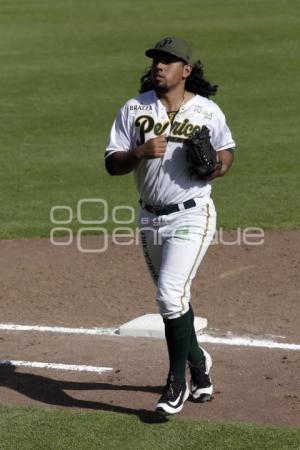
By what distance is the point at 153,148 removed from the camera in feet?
20.3

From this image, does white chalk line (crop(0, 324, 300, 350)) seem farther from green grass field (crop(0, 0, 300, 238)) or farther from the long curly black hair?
green grass field (crop(0, 0, 300, 238))

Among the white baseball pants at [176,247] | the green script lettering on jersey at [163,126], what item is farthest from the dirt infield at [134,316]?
the green script lettering on jersey at [163,126]

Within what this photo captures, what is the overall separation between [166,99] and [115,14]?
1931 cm

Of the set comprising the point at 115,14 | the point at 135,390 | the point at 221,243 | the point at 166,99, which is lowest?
the point at 115,14

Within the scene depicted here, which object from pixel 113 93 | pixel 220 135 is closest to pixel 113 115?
pixel 113 93

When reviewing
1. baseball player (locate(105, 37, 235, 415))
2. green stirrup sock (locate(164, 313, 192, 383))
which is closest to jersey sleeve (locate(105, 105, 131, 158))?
baseball player (locate(105, 37, 235, 415))

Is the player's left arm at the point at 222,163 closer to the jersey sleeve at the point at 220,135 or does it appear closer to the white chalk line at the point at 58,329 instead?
the jersey sleeve at the point at 220,135

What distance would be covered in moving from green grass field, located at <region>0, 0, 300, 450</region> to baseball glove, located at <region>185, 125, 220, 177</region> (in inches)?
58.0

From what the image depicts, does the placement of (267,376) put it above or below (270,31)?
above

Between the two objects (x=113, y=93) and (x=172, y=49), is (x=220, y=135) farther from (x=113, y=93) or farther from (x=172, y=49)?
(x=113, y=93)

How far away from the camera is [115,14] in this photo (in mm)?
25281

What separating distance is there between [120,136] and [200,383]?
1.59 metres

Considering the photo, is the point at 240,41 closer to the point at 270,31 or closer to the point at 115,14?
the point at 270,31

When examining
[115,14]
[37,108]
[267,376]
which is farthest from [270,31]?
[267,376]
